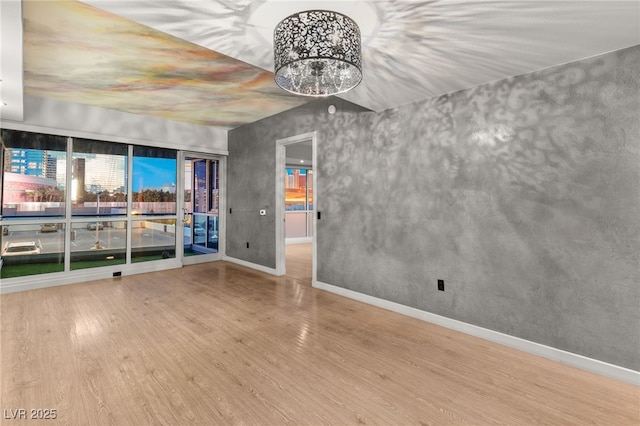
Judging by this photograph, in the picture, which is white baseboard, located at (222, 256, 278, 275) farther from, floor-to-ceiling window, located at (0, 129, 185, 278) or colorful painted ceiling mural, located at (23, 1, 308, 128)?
colorful painted ceiling mural, located at (23, 1, 308, 128)

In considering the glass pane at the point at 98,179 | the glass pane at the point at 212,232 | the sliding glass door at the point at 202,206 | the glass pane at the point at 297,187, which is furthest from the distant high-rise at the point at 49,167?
the glass pane at the point at 297,187

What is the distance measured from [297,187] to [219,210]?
363 cm

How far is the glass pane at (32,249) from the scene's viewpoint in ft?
13.9

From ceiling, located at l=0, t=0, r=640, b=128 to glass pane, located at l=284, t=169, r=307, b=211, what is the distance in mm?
5635

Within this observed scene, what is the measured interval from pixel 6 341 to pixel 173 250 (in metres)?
3.16

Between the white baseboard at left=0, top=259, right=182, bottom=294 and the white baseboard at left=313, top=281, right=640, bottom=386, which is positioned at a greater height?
the white baseboard at left=0, top=259, right=182, bottom=294

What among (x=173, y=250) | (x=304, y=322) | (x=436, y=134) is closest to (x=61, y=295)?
(x=173, y=250)

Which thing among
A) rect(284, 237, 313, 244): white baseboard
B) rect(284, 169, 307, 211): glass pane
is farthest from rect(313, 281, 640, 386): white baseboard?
rect(284, 169, 307, 211): glass pane

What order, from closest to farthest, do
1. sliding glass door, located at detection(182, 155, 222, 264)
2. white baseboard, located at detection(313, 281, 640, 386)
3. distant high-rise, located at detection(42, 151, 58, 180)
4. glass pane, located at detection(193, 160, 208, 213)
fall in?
white baseboard, located at detection(313, 281, 640, 386) < distant high-rise, located at detection(42, 151, 58, 180) < sliding glass door, located at detection(182, 155, 222, 264) < glass pane, located at detection(193, 160, 208, 213)

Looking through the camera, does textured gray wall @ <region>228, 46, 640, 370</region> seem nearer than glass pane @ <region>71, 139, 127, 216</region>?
Yes

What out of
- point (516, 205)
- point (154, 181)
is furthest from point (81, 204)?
point (516, 205)

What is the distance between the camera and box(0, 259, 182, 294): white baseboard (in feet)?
13.4

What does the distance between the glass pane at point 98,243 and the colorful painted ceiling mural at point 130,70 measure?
6.49 ft

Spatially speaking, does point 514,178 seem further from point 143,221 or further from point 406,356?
point 143,221
